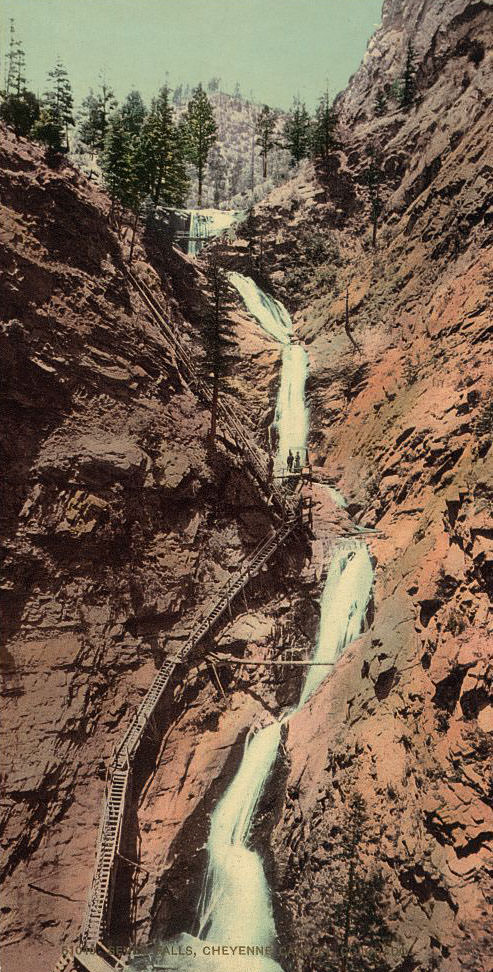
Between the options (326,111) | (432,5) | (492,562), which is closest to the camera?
(492,562)

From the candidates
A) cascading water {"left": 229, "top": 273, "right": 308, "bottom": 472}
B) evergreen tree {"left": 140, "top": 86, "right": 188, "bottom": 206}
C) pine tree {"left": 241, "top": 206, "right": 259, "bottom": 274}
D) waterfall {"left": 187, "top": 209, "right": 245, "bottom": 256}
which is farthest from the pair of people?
waterfall {"left": 187, "top": 209, "right": 245, "bottom": 256}

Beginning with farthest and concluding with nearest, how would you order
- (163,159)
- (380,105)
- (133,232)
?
(380,105)
(163,159)
(133,232)

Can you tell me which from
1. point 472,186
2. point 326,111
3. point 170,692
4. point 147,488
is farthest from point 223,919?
point 326,111

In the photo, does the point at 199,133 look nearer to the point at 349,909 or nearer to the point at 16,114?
the point at 16,114

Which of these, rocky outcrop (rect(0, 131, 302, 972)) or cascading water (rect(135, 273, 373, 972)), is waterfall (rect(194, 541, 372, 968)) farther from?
rocky outcrop (rect(0, 131, 302, 972))

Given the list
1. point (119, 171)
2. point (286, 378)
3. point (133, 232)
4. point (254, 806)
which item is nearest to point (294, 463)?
point (286, 378)

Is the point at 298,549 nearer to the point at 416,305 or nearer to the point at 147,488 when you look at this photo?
the point at 147,488
